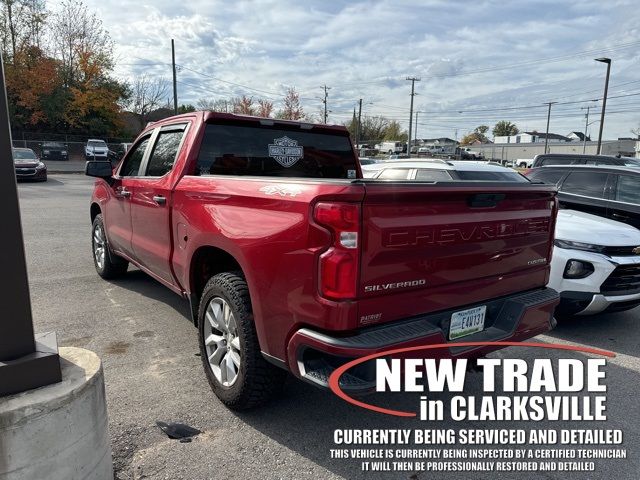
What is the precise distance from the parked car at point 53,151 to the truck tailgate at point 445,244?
129 feet

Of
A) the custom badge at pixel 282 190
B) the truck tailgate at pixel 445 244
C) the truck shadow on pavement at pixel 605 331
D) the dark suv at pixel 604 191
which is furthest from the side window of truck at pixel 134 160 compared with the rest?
the dark suv at pixel 604 191

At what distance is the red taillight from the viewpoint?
2.31 meters

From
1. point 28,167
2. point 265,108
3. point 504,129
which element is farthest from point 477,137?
point 28,167

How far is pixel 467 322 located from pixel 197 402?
1.92 meters

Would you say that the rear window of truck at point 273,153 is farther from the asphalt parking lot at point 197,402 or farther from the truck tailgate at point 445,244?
the truck tailgate at point 445,244

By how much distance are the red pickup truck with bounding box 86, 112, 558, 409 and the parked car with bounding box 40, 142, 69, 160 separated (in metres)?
37.1

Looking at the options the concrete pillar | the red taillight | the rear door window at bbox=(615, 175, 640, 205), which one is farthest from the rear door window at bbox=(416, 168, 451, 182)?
the concrete pillar

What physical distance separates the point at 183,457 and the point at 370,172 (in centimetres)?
702

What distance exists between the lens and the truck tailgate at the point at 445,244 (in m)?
2.41

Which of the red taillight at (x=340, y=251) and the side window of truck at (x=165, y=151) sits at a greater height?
the side window of truck at (x=165, y=151)

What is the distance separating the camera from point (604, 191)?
724 centimetres

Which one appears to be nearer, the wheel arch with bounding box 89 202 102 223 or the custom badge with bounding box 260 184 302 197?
the custom badge with bounding box 260 184 302 197

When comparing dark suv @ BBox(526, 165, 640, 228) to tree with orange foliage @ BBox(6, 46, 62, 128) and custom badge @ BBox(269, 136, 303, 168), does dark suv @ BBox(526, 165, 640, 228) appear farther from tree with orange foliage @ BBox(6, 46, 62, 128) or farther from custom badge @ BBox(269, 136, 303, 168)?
tree with orange foliage @ BBox(6, 46, 62, 128)

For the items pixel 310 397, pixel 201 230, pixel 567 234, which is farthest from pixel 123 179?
pixel 567 234
